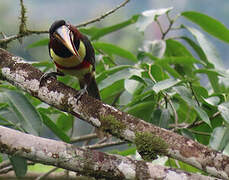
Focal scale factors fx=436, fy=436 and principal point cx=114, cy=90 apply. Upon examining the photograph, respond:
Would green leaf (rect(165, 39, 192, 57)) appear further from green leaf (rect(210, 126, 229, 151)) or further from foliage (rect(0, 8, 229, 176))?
green leaf (rect(210, 126, 229, 151))

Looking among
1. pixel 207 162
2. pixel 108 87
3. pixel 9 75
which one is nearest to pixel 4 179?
pixel 108 87

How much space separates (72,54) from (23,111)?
49cm

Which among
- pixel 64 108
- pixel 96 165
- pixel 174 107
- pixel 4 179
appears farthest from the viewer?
pixel 4 179

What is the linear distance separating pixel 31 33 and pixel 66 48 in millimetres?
230

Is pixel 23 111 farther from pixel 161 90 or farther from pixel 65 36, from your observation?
pixel 161 90

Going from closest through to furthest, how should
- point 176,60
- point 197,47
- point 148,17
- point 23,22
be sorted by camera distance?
point 23,22 → point 176,60 → point 148,17 → point 197,47

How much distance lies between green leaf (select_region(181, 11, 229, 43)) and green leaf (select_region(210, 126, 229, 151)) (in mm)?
984

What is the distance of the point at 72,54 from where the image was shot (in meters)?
2.75

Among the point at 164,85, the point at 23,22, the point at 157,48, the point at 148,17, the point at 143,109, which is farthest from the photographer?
the point at 157,48

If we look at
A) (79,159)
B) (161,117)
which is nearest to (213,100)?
(161,117)

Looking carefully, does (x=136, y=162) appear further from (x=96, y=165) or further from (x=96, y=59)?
(x=96, y=59)

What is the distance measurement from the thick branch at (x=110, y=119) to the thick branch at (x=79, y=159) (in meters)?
0.10

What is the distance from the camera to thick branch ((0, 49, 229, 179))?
2137mm

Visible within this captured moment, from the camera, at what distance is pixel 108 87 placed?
3068 mm
